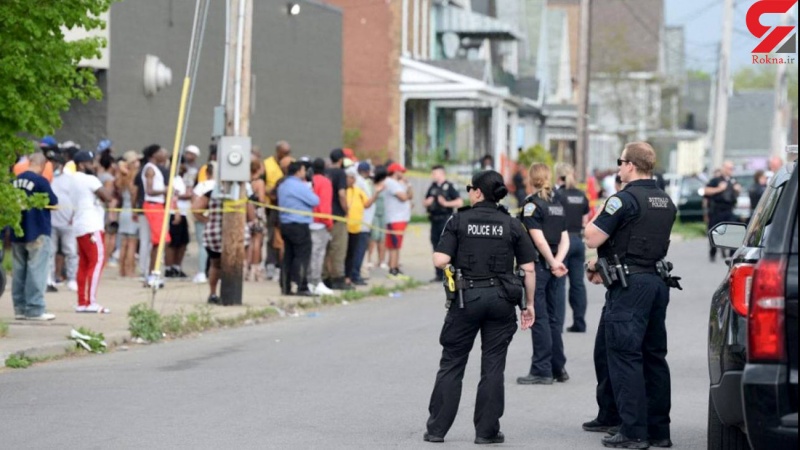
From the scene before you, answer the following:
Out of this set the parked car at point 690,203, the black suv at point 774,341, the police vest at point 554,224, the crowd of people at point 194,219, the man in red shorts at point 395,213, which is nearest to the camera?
the black suv at point 774,341

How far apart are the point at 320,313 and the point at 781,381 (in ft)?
40.7

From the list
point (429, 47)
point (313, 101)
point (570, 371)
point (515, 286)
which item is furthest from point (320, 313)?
point (429, 47)

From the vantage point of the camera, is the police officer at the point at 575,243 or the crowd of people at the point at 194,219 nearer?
the police officer at the point at 575,243

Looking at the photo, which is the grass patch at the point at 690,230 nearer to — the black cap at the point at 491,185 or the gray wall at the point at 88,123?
the gray wall at the point at 88,123

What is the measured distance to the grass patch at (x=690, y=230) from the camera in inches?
1538

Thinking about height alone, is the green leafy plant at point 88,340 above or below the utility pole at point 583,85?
below

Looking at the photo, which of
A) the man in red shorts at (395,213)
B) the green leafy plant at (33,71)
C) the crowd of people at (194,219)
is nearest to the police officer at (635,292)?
the green leafy plant at (33,71)

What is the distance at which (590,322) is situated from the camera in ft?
56.5

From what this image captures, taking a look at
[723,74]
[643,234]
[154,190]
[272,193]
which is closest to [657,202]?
[643,234]

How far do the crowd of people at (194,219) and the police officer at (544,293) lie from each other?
5.19 meters

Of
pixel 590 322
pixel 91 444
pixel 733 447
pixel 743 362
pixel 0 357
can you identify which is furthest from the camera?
pixel 590 322

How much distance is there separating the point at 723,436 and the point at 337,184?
43.1 ft

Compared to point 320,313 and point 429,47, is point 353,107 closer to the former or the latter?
point 429,47

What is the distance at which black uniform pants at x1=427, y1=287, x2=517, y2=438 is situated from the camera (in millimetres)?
9148
